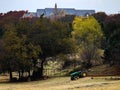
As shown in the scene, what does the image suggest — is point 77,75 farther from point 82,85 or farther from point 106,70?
point 82,85

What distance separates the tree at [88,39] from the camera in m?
61.2

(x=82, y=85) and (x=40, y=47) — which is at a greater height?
(x=40, y=47)

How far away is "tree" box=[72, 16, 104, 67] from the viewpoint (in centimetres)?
6122

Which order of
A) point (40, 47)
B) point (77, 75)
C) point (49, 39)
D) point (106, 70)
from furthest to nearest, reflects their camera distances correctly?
point (49, 39), point (40, 47), point (106, 70), point (77, 75)

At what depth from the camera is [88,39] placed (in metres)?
64.9

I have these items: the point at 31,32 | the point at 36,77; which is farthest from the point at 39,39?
the point at 36,77

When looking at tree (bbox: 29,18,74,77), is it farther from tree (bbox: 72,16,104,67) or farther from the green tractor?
the green tractor

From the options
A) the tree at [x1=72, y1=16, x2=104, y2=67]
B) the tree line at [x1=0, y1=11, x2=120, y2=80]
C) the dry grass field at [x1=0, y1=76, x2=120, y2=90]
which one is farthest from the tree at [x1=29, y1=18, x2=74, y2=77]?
the dry grass field at [x1=0, y1=76, x2=120, y2=90]

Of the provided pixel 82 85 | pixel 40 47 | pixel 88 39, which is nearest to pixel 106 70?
pixel 40 47

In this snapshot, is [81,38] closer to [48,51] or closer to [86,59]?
[86,59]

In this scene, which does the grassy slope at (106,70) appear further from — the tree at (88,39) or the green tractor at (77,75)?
the tree at (88,39)

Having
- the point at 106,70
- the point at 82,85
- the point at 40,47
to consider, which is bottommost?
the point at 82,85

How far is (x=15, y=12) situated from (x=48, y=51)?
4092 inches

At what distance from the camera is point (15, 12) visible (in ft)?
517
